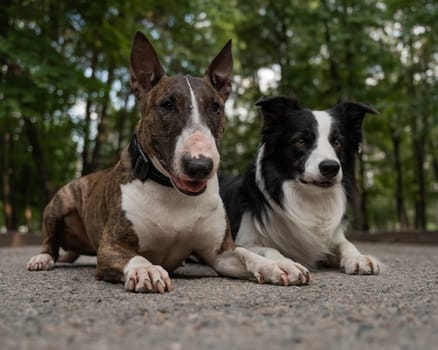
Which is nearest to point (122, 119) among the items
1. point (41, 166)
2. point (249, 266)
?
point (41, 166)

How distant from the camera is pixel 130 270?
3.29m

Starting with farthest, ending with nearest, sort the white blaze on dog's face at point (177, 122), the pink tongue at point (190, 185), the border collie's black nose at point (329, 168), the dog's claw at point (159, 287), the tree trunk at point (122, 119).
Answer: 1. the tree trunk at point (122, 119)
2. the border collie's black nose at point (329, 168)
3. the pink tongue at point (190, 185)
4. the white blaze on dog's face at point (177, 122)
5. the dog's claw at point (159, 287)

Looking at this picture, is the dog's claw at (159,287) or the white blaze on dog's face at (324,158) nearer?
the dog's claw at (159,287)

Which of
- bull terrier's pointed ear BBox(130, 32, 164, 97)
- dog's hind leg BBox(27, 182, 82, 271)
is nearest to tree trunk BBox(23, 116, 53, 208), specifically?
dog's hind leg BBox(27, 182, 82, 271)

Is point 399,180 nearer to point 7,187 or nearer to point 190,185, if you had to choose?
point 7,187

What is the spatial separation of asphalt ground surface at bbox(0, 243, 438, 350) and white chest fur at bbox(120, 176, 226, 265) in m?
0.30

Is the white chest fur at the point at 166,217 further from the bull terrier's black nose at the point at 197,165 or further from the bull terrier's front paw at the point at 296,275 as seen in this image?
the bull terrier's front paw at the point at 296,275

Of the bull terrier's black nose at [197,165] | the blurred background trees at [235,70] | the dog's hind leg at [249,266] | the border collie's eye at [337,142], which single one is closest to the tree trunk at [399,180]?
the blurred background trees at [235,70]

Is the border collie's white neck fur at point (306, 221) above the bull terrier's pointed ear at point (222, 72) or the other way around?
the other way around

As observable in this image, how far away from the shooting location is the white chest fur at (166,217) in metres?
3.73

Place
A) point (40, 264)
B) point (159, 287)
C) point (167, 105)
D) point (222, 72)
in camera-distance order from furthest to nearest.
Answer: point (40, 264)
point (222, 72)
point (167, 105)
point (159, 287)

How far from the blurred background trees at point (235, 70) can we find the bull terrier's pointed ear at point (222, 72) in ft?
8.63

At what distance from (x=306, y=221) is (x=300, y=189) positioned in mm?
303

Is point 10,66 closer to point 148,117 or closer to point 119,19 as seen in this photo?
point 119,19
